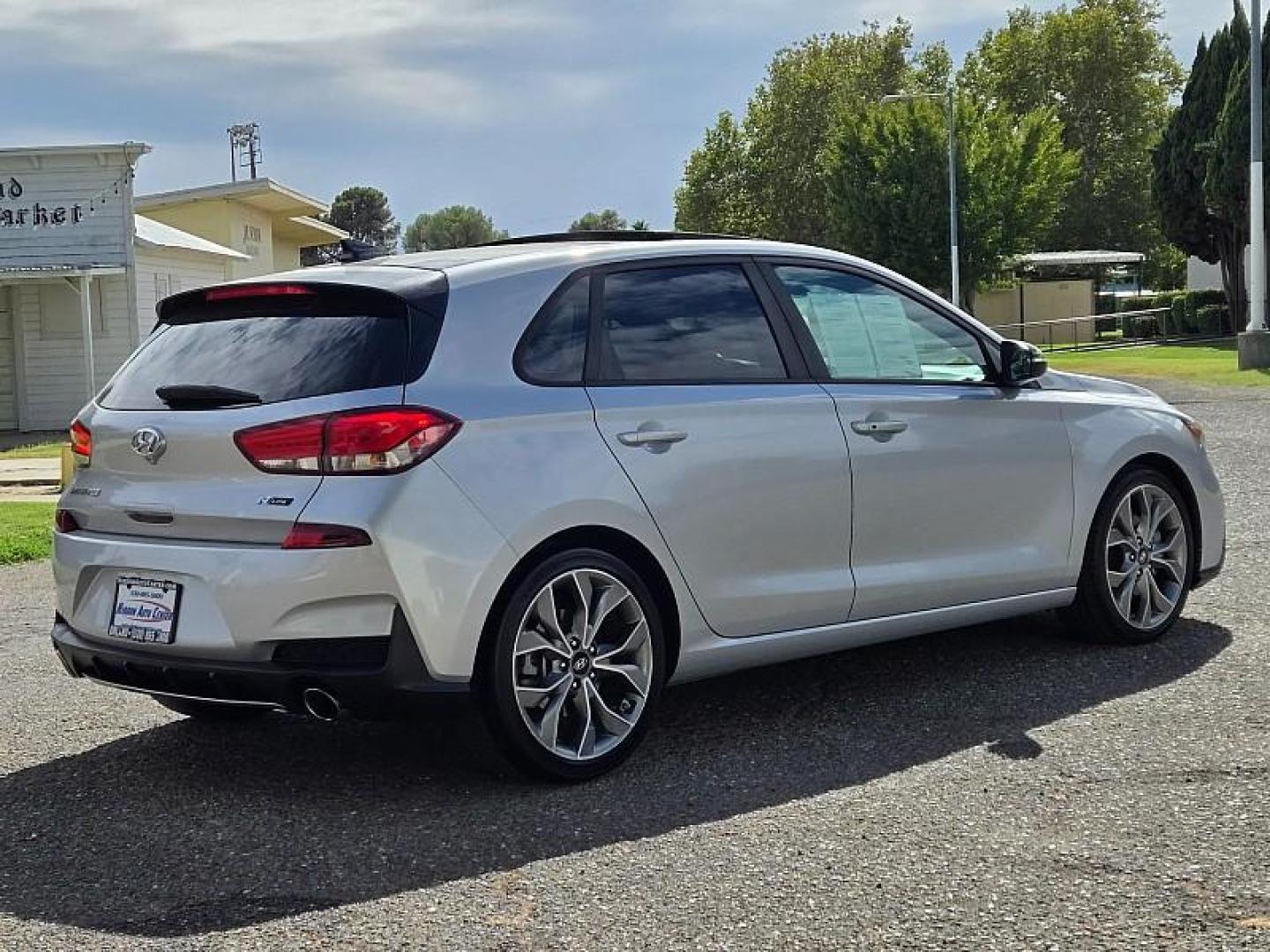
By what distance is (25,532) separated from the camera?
505 inches

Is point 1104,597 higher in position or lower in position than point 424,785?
higher

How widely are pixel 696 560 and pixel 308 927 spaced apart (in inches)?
75.4

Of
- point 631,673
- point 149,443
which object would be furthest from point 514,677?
point 149,443

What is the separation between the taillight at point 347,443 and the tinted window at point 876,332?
174cm

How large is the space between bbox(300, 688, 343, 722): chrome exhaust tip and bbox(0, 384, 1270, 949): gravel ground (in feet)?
1.05

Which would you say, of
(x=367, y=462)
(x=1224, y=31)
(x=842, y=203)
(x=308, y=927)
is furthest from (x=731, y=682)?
(x=842, y=203)

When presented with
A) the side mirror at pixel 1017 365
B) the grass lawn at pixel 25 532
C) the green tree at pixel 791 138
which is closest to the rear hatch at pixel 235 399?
the side mirror at pixel 1017 365

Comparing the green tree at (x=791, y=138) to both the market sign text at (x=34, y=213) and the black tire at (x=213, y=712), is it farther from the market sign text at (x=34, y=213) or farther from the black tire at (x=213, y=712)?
the black tire at (x=213, y=712)

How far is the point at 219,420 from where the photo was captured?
4.96 meters

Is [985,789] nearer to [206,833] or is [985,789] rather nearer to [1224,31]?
[206,833]

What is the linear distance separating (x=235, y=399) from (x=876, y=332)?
2464 mm

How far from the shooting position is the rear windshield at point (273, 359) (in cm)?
494

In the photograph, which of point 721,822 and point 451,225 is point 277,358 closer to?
point 721,822

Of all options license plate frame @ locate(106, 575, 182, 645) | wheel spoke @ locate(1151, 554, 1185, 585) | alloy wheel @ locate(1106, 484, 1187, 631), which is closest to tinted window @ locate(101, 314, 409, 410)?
license plate frame @ locate(106, 575, 182, 645)
